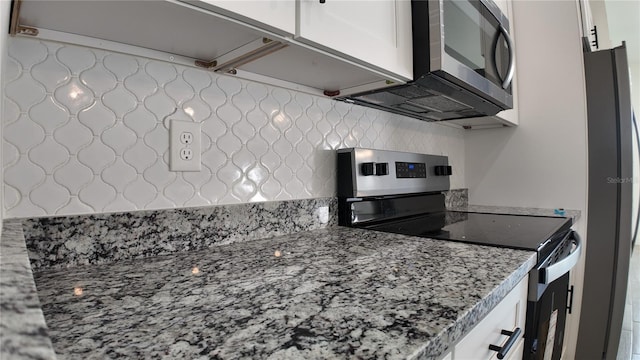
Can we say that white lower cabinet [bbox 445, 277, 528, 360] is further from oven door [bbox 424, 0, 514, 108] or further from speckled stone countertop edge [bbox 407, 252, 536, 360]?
oven door [bbox 424, 0, 514, 108]

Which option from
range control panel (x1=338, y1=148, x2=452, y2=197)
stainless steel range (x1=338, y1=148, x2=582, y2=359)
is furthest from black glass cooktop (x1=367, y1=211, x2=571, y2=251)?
range control panel (x1=338, y1=148, x2=452, y2=197)

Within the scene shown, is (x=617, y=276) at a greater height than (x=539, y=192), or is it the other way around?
(x=539, y=192)

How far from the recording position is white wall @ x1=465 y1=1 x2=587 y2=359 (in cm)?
164

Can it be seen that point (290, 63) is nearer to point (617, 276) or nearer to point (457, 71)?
point (457, 71)

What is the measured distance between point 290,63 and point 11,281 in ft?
2.39

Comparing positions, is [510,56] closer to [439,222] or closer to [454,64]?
[454,64]

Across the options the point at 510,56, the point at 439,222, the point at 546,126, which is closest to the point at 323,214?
the point at 439,222

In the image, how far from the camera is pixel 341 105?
3.95 feet

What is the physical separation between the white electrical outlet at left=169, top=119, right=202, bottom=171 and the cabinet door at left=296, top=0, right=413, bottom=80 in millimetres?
348

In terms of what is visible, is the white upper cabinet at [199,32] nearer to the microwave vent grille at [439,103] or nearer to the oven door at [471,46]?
the oven door at [471,46]

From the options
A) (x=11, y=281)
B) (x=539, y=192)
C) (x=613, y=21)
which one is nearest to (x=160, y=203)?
(x=11, y=281)

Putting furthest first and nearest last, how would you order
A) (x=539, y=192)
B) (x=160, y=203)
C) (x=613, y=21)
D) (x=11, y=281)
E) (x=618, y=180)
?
(x=613, y=21) < (x=539, y=192) < (x=618, y=180) < (x=160, y=203) < (x=11, y=281)

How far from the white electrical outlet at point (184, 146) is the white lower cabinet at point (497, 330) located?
67 cm

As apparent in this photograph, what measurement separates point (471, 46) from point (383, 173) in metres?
0.52
